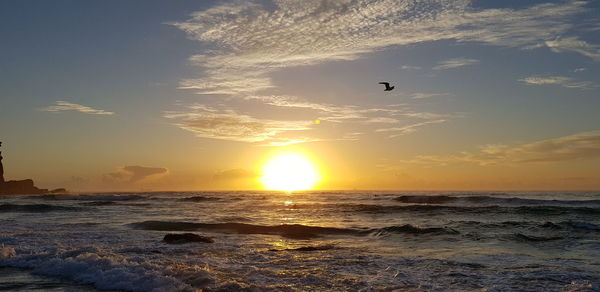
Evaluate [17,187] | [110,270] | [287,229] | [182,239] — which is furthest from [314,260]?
[17,187]

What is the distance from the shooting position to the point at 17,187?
4685 inches

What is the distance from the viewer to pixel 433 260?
50.1 ft

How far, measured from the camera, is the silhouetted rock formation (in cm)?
11256

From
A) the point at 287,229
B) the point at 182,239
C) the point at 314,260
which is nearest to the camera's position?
the point at 314,260

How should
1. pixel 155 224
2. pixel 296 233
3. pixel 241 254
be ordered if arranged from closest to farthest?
pixel 241 254 < pixel 296 233 < pixel 155 224

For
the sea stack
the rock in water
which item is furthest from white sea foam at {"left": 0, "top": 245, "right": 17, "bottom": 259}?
the sea stack

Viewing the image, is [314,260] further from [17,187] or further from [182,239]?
[17,187]

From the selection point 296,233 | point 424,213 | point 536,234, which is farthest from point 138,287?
point 424,213

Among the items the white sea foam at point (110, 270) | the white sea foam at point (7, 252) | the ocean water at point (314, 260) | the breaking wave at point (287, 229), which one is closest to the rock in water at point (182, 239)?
the ocean water at point (314, 260)

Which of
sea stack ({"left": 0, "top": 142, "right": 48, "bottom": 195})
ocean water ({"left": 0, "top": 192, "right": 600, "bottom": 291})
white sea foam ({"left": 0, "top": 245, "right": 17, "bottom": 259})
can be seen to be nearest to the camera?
ocean water ({"left": 0, "top": 192, "right": 600, "bottom": 291})

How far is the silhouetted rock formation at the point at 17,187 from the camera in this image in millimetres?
112562

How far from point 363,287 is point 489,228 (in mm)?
17918

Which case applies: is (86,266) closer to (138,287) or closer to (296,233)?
(138,287)

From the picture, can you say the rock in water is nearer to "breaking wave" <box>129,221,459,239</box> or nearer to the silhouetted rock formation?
"breaking wave" <box>129,221,459,239</box>
